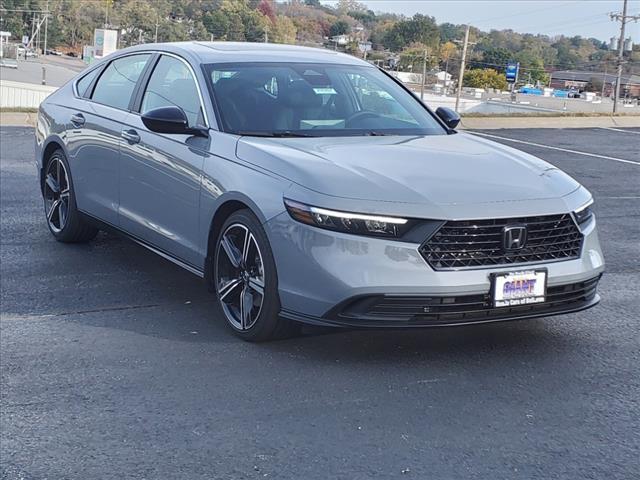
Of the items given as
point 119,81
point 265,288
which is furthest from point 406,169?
point 119,81

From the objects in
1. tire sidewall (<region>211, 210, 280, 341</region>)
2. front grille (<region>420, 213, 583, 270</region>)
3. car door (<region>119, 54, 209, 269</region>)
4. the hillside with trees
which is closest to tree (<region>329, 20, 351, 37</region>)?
the hillside with trees

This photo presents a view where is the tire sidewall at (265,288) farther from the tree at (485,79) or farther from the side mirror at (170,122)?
the tree at (485,79)

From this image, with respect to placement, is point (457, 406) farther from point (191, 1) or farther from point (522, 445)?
point (191, 1)

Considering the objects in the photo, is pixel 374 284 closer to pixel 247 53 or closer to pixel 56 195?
pixel 247 53

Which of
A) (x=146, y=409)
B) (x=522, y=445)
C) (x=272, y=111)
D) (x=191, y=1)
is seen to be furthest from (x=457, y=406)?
(x=191, y=1)

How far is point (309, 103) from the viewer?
19.1 feet

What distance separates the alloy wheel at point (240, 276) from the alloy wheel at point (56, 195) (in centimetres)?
256

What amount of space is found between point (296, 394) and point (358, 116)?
221 centimetres

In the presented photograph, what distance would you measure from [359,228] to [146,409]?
1.27 metres

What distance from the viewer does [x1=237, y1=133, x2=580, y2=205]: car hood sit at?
4.54 m

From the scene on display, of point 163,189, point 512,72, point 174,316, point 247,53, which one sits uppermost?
point 512,72

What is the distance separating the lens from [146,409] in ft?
13.5

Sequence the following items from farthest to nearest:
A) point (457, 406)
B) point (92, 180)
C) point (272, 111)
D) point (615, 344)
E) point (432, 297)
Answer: point (92, 180) → point (272, 111) → point (615, 344) → point (432, 297) → point (457, 406)

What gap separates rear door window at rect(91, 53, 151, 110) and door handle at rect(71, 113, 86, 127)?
168 millimetres
